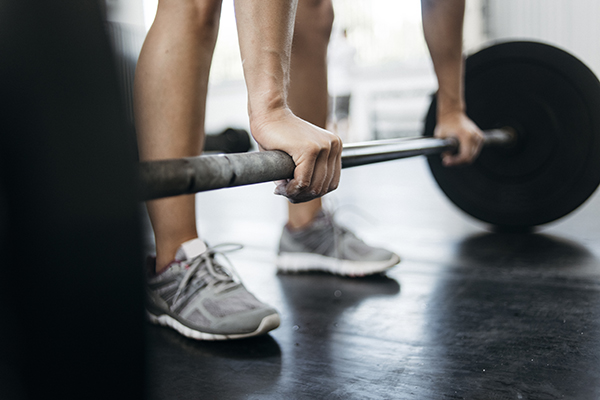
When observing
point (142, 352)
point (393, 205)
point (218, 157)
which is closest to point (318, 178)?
point (218, 157)

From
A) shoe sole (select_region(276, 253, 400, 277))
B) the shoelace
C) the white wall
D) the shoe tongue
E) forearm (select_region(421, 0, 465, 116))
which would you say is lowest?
shoe sole (select_region(276, 253, 400, 277))

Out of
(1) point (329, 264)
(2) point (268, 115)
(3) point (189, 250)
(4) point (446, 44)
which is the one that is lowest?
(1) point (329, 264)

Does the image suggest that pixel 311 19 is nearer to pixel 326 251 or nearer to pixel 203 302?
pixel 326 251

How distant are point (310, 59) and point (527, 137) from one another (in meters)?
0.73

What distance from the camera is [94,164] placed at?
321 mm

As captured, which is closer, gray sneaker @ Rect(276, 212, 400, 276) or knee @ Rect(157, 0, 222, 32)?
knee @ Rect(157, 0, 222, 32)

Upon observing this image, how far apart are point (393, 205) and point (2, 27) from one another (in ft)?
6.09

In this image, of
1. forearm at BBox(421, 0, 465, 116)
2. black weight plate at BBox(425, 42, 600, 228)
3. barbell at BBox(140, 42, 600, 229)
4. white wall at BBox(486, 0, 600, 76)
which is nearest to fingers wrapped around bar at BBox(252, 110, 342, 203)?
barbell at BBox(140, 42, 600, 229)

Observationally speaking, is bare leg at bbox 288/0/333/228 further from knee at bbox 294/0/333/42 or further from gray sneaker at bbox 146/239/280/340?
gray sneaker at bbox 146/239/280/340

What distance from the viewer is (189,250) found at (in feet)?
2.97

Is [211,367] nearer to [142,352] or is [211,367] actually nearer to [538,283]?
[142,352]

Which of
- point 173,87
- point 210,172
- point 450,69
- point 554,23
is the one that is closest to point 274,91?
point 210,172

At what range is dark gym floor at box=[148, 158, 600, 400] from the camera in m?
0.64

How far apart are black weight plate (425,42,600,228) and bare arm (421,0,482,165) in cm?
22
